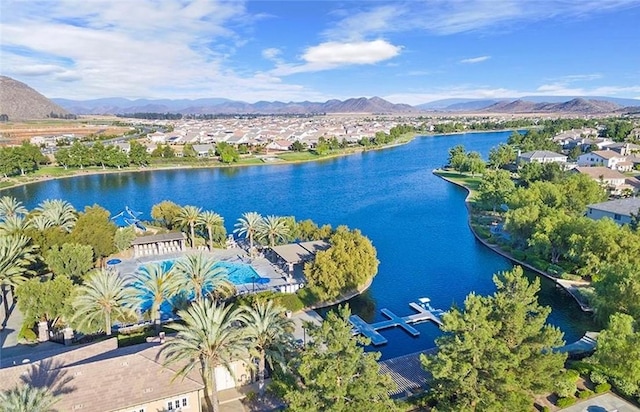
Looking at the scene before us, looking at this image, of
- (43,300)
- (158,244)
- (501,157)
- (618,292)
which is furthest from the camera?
(501,157)

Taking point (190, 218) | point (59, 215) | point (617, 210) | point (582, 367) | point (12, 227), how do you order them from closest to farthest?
point (582, 367), point (12, 227), point (59, 215), point (190, 218), point (617, 210)

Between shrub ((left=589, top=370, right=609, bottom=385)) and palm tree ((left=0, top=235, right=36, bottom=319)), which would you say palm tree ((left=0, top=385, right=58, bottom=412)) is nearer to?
palm tree ((left=0, top=235, right=36, bottom=319))

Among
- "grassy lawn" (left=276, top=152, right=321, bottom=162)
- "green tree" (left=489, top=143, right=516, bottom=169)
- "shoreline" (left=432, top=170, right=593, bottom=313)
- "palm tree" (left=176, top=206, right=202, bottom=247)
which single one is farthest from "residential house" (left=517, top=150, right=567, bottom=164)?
"palm tree" (left=176, top=206, right=202, bottom=247)

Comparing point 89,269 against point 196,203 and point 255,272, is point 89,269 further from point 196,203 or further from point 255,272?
point 196,203

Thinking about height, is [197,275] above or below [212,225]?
above

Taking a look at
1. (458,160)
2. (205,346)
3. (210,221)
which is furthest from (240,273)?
(458,160)

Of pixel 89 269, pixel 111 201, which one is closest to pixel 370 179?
pixel 111 201

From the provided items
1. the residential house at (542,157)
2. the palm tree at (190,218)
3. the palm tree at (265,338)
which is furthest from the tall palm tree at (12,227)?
the residential house at (542,157)

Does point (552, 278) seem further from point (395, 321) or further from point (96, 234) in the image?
point (96, 234)

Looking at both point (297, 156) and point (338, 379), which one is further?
point (297, 156)
